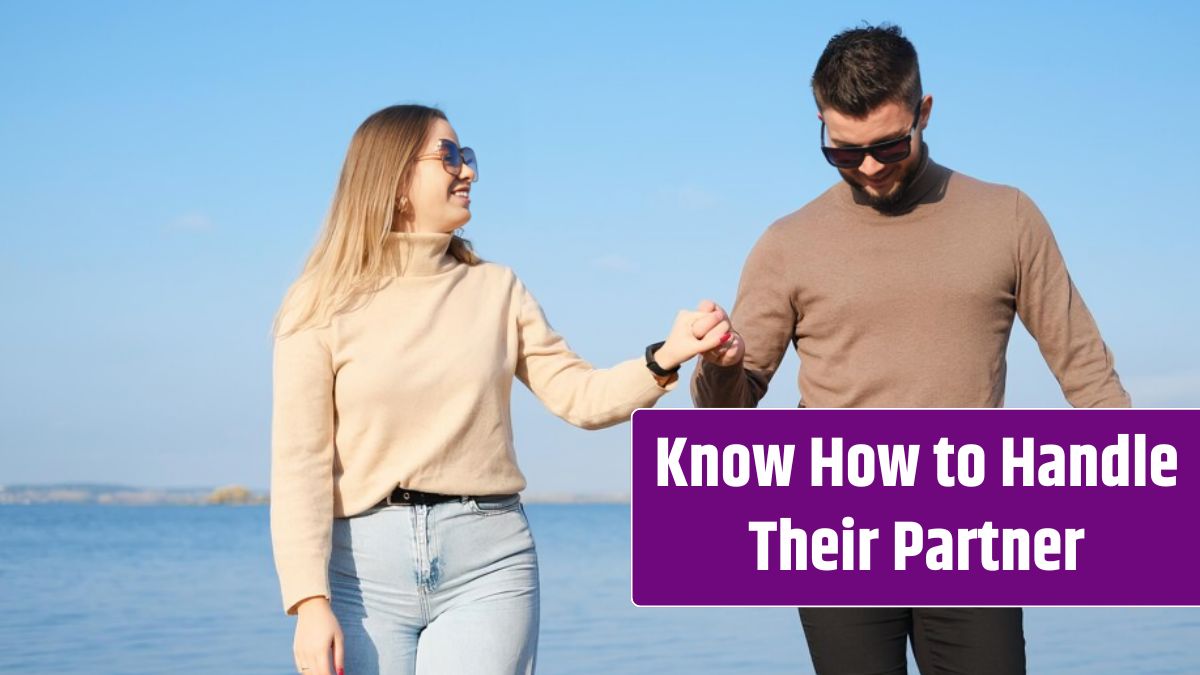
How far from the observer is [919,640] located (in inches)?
121

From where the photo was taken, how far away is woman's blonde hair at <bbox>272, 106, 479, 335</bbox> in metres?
2.86

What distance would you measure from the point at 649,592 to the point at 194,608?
12.5 metres

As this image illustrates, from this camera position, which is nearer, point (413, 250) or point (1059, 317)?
point (413, 250)

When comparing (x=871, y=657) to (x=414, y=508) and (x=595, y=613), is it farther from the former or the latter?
(x=595, y=613)

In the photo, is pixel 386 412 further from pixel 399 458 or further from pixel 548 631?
pixel 548 631

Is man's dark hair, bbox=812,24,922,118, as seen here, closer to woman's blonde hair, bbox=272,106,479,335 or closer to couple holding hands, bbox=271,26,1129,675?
couple holding hands, bbox=271,26,1129,675

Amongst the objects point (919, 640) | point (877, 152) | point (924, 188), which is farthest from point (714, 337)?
point (919, 640)

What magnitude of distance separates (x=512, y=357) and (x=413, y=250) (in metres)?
0.29

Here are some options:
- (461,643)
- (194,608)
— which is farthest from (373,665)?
(194,608)

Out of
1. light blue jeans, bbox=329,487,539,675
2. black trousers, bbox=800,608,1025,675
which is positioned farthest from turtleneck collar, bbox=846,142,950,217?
light blue jeans, bbox=329,487,539,675

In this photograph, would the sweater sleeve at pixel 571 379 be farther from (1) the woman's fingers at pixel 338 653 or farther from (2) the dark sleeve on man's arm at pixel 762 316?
(1) the woman's fingers at pixel 338 653

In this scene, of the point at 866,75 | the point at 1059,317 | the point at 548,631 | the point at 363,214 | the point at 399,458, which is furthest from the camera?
the point at 548,631

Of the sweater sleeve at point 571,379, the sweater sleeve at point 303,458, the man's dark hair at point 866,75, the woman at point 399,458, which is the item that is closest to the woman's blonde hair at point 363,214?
the woman at point 399,458

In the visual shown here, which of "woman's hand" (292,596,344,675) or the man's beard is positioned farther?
the man's beard
